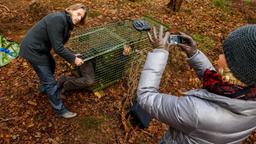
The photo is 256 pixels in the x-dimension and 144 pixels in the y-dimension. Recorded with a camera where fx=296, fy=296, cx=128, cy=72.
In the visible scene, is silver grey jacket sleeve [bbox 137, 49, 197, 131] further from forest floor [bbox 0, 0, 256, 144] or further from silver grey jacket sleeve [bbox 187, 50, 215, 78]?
forest floor [bbox 0, 0, 256, 144]

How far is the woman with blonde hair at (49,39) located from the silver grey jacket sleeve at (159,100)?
7.36ft

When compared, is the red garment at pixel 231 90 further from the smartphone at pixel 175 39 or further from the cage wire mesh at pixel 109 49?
the cage wire mesh at pixel 109 49

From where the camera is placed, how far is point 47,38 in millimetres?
4145

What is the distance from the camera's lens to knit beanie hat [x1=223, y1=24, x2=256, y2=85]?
1771 millimetres

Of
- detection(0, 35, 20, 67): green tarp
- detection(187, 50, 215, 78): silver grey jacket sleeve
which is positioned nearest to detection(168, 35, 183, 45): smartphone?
detection(187, 50, 215, 78): silver grey jacket sleeve

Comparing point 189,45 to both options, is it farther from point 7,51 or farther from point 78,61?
point 7,51

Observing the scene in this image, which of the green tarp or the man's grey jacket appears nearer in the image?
the man's grey jacket

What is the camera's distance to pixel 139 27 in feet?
15.5

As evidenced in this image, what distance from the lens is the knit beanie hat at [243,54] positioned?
177cm

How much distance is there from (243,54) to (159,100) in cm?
60

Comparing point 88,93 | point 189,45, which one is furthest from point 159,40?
point 88,93

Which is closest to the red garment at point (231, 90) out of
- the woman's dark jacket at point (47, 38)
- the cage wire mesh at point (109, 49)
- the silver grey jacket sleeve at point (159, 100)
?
the silver grey jacket sleeve at point (159, 100)

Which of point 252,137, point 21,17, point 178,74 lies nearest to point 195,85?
point 178,74

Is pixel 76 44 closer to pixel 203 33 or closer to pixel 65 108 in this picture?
pixel 65 108
